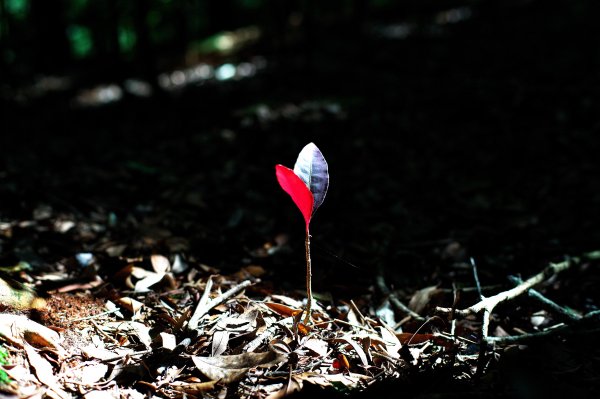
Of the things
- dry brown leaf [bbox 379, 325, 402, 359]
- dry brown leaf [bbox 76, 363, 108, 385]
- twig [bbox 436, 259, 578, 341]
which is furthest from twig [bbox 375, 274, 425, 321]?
dry brown leaf [bbox 76, 363, 108, 385]

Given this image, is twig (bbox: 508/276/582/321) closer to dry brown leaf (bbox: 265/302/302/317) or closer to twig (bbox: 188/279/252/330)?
dry brown leaf (bbox: 265/302/302/317)

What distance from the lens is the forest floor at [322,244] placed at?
1.32 meters

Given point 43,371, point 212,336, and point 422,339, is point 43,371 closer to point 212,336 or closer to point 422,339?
point 212,336

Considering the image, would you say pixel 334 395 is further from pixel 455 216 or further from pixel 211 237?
pixel 455 216

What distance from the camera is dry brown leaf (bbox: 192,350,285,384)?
1.29 metres

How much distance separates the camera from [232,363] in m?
1.33

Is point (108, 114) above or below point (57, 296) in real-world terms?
above

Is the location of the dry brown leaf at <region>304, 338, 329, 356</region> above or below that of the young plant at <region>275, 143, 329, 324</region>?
below

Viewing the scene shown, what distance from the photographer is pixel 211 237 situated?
7.64 feet

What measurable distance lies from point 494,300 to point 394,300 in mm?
422

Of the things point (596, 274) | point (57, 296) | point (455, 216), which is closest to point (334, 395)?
point (57, 296)

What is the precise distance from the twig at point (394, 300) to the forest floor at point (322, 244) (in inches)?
0.4

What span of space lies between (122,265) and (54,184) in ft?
4.02

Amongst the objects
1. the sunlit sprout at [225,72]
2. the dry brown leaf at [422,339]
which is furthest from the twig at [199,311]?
the sunlit sprout at [225,72]
